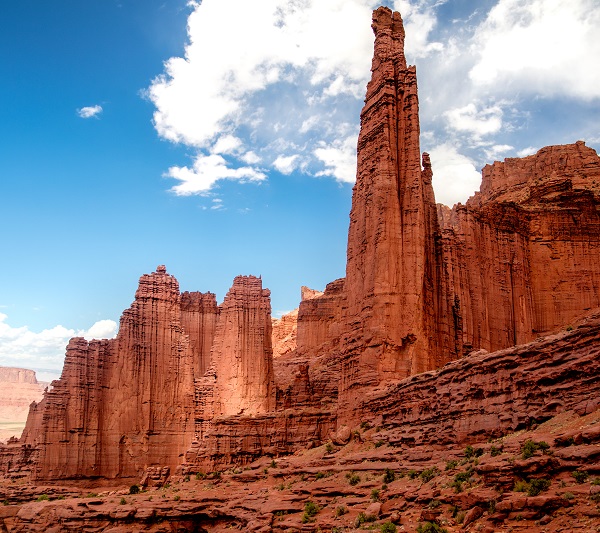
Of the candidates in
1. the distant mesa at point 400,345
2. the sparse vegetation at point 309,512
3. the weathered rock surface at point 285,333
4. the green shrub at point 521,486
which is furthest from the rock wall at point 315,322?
the green shrub at point 521,486

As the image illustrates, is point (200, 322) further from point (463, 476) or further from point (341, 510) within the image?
point (463, 476)

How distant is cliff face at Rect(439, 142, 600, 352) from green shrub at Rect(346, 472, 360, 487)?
12.7 m

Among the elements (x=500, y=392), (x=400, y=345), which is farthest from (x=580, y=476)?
(x=400, y=345)

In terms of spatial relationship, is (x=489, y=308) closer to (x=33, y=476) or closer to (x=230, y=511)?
(x=230, y=511)

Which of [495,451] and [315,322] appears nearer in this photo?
[495,451]

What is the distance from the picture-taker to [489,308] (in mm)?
43969

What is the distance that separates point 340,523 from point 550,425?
278 inches

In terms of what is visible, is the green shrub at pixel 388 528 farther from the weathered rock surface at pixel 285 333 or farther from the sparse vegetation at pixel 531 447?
the weathered rock surface at pixel 285 333

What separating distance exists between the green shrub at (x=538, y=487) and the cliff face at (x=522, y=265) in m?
21.9

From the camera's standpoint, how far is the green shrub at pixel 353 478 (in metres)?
30.2

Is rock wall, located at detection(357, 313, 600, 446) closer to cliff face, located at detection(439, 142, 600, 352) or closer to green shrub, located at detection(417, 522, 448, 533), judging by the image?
green shrub, located at detection(417, 522, 448, 533)

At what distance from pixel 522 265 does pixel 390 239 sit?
9046 millimetres

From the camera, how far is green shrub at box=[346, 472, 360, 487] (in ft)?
99.1

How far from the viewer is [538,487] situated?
66.0 ft
